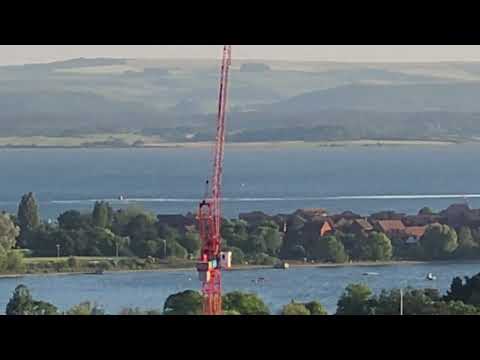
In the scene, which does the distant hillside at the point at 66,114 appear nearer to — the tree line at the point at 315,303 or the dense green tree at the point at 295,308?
the tree line at the point at 315,303

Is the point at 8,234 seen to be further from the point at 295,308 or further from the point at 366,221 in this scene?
the point at 366,221

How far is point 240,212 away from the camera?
7629 mm

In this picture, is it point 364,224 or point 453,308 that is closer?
point 453,308

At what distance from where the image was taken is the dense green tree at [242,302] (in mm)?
5176

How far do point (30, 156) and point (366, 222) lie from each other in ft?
9.18

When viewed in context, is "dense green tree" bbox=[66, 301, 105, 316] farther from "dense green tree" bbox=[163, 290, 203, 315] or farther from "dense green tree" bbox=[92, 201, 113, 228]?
"dense green tree" bbox=[92, 201, 113, 228]

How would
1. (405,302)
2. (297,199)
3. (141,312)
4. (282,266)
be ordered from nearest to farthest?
(141,312) < (405,302) < (282,266) < (297,199)

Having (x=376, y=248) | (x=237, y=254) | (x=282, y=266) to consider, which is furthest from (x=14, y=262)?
(x=376, y=248)

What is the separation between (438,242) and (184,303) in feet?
8.50

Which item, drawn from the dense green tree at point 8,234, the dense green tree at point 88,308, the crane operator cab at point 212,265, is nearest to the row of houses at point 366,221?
the crane operator cab at point 212,265

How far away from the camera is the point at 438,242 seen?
23.7ft

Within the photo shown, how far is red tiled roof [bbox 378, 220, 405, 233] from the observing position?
781 centimetres
